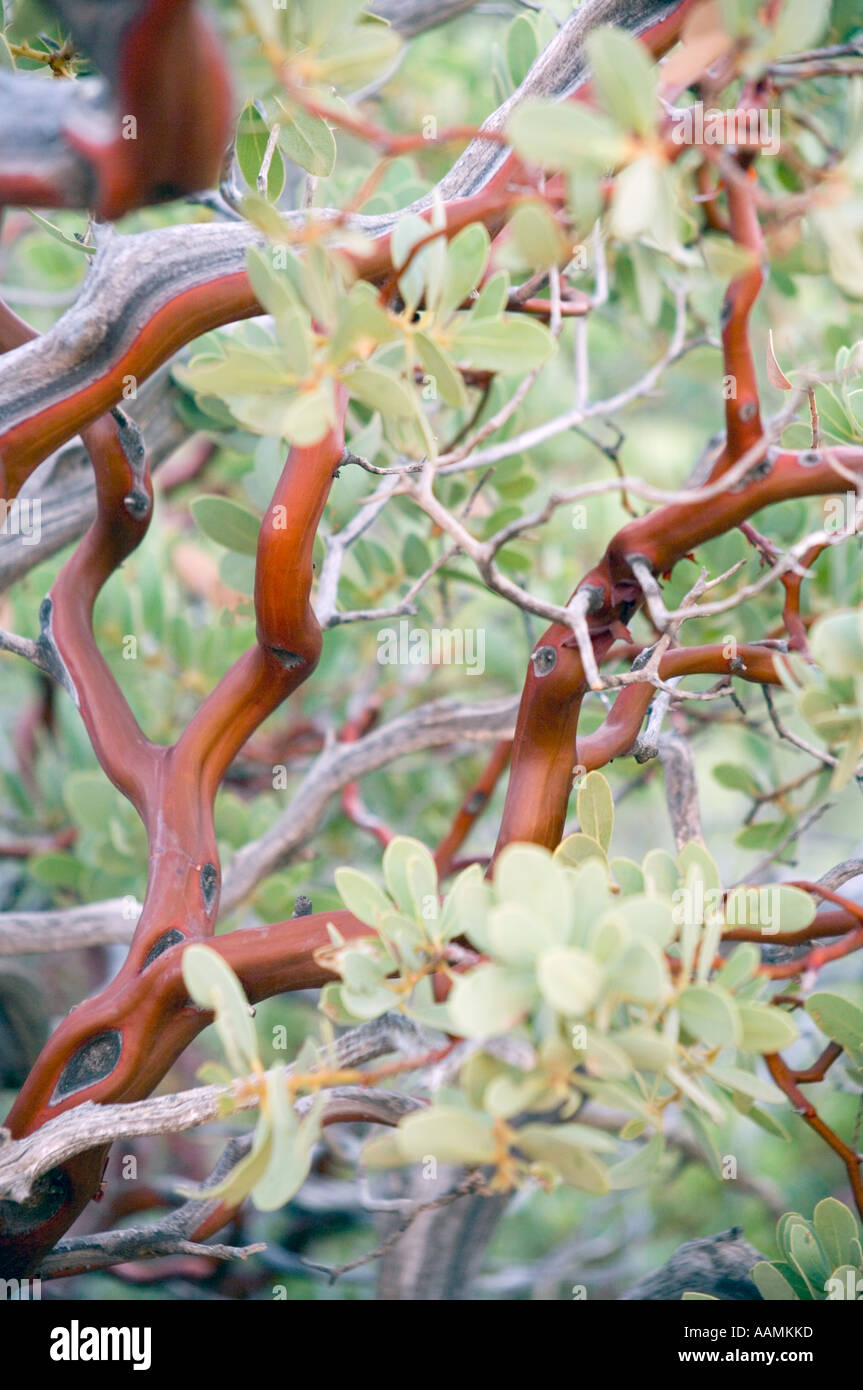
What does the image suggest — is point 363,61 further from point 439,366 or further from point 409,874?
point 409,874

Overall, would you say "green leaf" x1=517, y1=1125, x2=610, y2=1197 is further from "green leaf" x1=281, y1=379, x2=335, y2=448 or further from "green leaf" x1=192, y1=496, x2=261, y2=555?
"green leaf" x1=192, y1=496, x2=261, y2=555

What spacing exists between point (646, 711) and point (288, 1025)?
42.9 inches

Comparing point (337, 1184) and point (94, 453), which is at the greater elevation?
point (94, 453)

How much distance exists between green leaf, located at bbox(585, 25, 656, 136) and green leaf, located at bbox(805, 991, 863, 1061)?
48 cm

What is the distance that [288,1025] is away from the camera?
166 centimetres

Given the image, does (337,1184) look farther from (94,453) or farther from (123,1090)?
(94,453)

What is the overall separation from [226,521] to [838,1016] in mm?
574

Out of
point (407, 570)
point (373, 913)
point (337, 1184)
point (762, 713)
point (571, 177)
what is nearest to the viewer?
point (571, 177)

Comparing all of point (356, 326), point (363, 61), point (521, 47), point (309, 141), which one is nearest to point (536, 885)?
point (356, 326)

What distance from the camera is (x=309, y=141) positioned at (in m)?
0.66

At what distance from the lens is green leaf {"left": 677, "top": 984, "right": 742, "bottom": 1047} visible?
46cm

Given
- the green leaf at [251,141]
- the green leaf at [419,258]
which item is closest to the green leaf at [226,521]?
the green leaf at [251,141]
